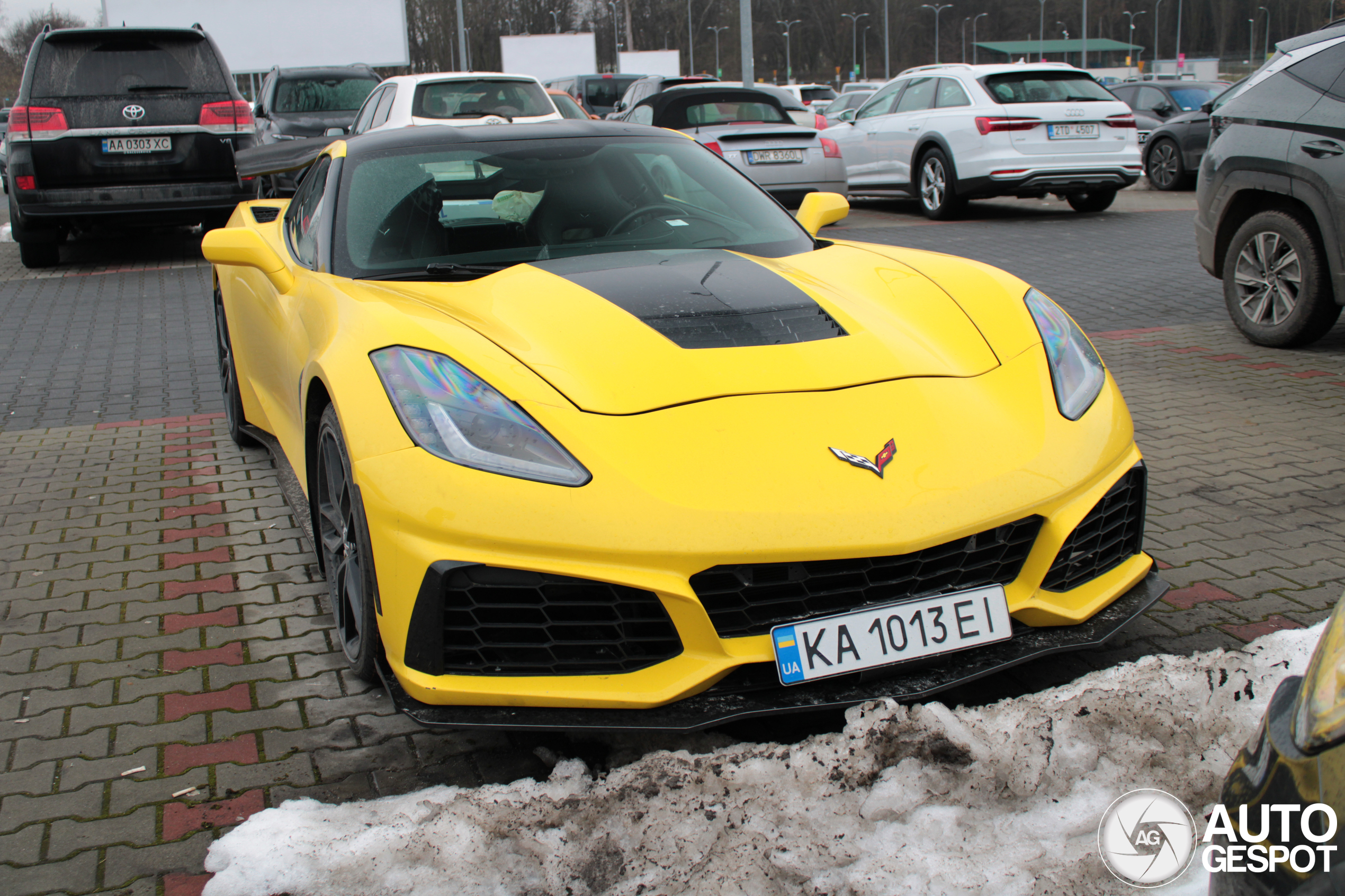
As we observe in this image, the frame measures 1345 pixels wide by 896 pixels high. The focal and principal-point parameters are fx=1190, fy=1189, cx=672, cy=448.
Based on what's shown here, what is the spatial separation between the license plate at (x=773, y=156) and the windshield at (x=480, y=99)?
2135mm

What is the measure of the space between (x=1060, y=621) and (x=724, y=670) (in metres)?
0.80

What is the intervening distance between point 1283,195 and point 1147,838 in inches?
210

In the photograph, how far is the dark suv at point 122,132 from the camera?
10.4 m

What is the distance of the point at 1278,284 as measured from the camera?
6535 millimetres

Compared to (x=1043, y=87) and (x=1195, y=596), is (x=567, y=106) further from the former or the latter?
(x=1195, y=596)

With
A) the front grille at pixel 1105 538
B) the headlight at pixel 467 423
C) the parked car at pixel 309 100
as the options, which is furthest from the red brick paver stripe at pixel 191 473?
the parked car at pixel 309 100

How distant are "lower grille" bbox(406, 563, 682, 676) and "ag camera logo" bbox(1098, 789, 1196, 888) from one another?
86 centimetres

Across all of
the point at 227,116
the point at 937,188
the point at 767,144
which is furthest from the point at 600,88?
the point at 227,116

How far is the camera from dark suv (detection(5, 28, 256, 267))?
10.4 m

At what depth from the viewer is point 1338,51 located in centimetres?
620

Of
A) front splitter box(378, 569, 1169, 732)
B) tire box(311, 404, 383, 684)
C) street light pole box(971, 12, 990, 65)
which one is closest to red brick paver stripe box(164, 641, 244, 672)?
tire box(311, 404, 383, 684)

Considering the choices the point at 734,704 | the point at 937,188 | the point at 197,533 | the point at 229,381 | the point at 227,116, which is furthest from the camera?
the point at 937,188

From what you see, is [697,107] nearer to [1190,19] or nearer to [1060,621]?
[1060,621]

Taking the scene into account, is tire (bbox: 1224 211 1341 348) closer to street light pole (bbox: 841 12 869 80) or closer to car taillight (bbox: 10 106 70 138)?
car taillight (bbox: 10 106 70 138)
